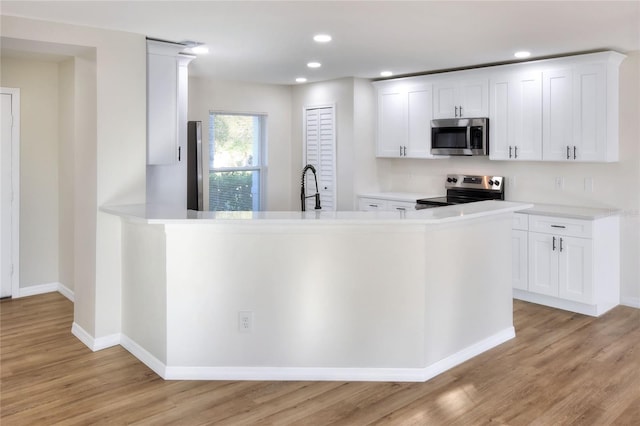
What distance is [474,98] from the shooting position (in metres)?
5.60

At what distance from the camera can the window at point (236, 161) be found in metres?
6.62

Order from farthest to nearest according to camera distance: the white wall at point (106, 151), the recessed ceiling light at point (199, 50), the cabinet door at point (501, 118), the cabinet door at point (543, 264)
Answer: the cabinet door at point (501, 118)
the cabinet door at point (543, 264)
the recessed ceiling light at point (199, 50)
the white wall at point (106, 151)

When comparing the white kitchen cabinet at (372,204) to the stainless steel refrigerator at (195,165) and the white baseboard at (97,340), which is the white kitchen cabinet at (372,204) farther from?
the white baseboard at (97,340)

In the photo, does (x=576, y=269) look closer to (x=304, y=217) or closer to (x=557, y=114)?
(x=557, y=114)

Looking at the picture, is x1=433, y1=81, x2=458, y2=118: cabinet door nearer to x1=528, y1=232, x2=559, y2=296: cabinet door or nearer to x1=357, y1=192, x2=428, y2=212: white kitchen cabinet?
x1=357, y1=192, x2=428, y2=212: white kitchen cabinet

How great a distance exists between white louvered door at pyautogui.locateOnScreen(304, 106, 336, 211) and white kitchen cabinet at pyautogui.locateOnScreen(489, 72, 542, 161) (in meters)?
1.92

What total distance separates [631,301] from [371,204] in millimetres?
2772

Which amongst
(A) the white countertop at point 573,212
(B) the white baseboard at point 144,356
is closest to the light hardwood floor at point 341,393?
(B) the white baseboard at point 144,356

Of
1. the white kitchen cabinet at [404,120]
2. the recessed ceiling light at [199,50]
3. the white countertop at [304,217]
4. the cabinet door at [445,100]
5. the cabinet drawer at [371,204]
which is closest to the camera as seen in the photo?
the white countertop at [304,217]

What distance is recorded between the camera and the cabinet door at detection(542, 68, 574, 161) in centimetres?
488

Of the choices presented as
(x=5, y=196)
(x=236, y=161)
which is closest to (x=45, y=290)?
(x=5, y=196)

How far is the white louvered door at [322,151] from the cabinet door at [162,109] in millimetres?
2579

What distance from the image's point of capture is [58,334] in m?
4.18

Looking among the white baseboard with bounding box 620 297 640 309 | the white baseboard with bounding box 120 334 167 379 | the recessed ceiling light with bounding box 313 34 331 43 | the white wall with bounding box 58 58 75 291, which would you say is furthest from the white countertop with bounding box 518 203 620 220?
the white wall with bounding box 58 58 75 291
